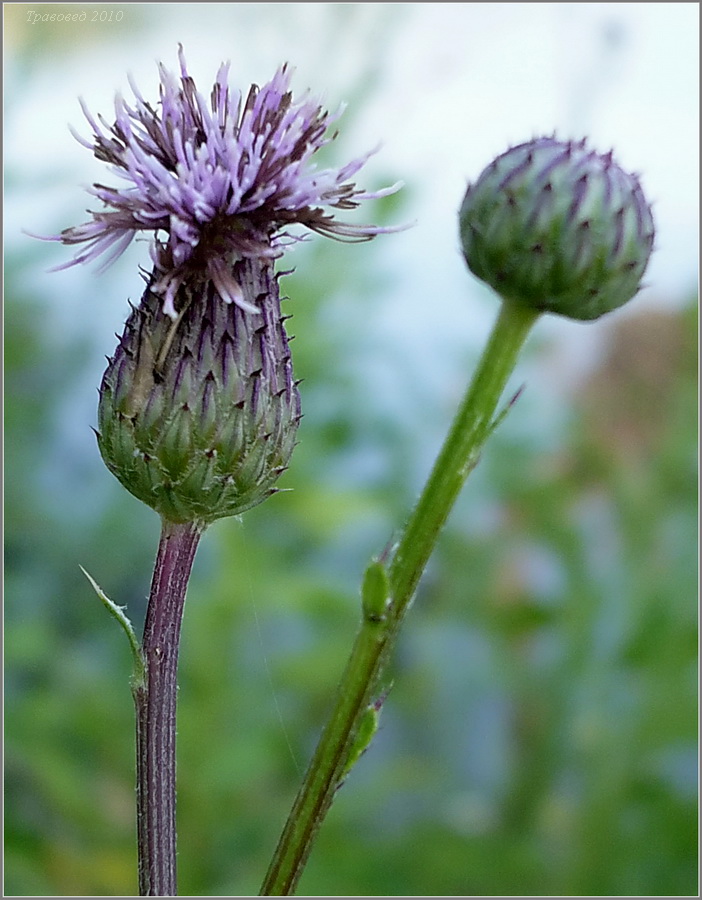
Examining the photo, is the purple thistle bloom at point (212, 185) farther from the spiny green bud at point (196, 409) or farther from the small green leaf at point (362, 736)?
the small green leaf at point (362, 736)

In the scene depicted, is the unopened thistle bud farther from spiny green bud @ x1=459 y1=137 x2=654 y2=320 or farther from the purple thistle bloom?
spiny green bud @ x1=459 y1=137 x2=654 y2=320

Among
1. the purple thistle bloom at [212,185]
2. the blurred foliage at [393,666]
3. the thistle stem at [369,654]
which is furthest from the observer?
the blurred foliage at [393,666]

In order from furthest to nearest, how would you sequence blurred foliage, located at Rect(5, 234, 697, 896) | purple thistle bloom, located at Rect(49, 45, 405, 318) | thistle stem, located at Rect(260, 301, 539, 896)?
blurred foliage, located at Rect(5, 234, 697, 896) < purple thistle bloom, located at Rect(49, 45, 405, 318) < thistle stem, located at Rect(260, 301, 539, 896)

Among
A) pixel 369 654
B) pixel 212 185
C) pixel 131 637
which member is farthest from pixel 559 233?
pixel 131 637

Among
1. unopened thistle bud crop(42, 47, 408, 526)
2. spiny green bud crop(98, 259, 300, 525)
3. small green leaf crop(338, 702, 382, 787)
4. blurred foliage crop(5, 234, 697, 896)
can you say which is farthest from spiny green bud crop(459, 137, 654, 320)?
blurred foliage crop(5, 234, 697, 896)

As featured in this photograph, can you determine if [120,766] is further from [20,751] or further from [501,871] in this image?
[501,871]

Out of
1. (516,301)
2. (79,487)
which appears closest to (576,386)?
(79,487)

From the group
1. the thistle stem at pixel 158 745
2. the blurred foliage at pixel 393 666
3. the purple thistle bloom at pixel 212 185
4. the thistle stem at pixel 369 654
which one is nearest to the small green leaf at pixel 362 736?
the thistle stem at pixel 369 654

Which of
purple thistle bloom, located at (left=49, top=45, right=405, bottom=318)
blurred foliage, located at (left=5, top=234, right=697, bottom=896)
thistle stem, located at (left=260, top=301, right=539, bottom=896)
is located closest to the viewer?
thistle stem, located at (left=260, top=301, right=539, bottom=896)
